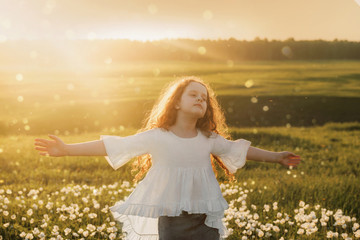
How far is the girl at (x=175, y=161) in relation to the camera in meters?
3.48

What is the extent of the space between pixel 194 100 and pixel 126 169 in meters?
4.30

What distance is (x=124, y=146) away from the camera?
139 inches

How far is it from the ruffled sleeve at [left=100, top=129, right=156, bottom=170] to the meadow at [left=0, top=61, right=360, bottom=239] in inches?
46.3

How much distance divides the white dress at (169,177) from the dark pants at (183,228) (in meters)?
0.08

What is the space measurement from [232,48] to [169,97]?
95.2ft

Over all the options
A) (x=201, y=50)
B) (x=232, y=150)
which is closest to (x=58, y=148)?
(x=232, y=150)

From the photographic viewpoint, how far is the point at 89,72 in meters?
31.6

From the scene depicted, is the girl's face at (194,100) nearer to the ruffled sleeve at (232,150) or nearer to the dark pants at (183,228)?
the ruffled sleeve at (232,150)

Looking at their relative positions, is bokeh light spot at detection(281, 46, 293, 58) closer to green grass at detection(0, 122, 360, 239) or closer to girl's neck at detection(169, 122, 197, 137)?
green grass at detection(0, 122, 360, 239)

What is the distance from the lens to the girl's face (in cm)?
361

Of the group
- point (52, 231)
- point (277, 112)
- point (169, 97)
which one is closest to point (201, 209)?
point (169, 97)

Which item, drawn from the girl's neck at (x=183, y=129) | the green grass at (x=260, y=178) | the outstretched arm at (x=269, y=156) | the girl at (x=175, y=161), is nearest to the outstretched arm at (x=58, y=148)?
the girl at (x=175, y=161)

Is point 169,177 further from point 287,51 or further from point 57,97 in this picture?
point 287,51

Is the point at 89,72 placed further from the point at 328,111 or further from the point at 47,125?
the point at 328,111
